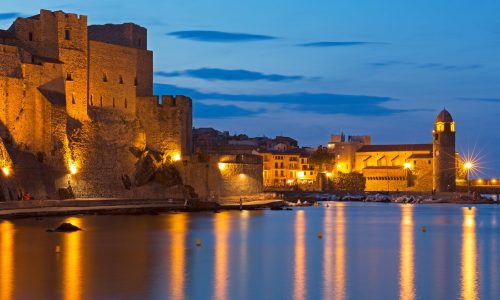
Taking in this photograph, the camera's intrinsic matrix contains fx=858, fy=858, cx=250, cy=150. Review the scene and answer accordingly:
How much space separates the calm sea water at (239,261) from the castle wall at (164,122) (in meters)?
9.20

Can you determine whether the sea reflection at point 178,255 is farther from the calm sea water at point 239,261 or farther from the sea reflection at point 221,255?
the sea reflection at point 221,255

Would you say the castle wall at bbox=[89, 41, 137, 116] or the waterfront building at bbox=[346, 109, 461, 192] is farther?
the waterfront building at bbox=[346, 109, 461, 192]

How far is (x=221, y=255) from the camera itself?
22250 mm

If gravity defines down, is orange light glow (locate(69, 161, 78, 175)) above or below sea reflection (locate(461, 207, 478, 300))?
above

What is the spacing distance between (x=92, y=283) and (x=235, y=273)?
363 centimetres

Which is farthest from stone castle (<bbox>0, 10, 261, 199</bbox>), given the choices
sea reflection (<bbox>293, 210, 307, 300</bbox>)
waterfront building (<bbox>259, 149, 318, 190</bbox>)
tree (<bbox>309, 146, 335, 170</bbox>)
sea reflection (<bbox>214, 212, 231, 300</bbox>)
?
tree (<bbox>309, 146, 335, 170</bbox>)

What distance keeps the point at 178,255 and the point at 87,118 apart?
17888 millimetres

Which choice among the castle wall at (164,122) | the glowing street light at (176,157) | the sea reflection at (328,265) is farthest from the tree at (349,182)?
the sea reflection at (328,265)

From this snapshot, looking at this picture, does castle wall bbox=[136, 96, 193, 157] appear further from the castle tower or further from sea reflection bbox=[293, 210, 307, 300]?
the castle tower

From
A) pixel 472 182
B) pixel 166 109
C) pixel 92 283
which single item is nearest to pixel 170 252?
pixel 92 283

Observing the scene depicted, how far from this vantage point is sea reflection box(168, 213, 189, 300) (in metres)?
16.0

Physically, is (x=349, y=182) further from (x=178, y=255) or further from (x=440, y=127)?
(x=178, y=255)

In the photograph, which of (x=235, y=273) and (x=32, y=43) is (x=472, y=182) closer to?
(x=32, y=43)

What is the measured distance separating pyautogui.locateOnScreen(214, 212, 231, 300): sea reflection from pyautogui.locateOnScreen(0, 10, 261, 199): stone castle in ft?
18.5
